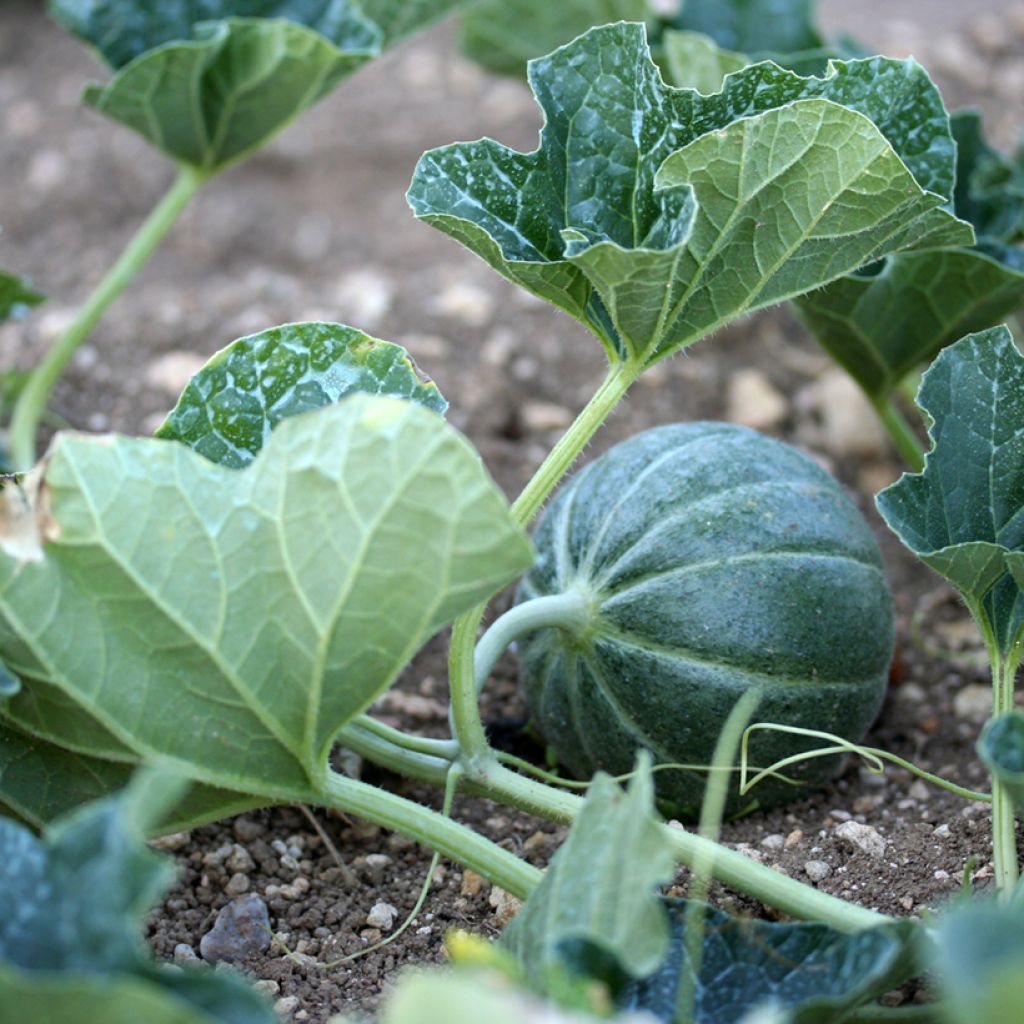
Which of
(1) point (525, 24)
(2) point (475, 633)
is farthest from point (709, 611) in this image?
(1) point (525, 24)

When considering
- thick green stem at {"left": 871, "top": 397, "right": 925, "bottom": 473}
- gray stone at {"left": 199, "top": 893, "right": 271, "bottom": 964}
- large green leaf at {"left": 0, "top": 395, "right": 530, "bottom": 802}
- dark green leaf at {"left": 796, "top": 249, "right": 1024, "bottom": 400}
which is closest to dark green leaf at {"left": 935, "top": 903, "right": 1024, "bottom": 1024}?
large green leaf at {"left": 0, "top": 395, "right": 530, "bottom": 802}

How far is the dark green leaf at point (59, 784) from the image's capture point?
1.58 metres

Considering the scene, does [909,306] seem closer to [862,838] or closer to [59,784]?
[862,838]

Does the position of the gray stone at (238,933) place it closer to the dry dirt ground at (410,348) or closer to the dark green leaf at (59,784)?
the dry dirt ground at (410,348)

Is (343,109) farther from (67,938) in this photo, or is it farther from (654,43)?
(67,938)

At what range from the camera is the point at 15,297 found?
7.98 ft

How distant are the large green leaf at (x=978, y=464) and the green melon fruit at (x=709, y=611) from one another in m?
0.20

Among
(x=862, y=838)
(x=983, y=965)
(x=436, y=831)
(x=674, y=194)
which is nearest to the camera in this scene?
(x=983, y=965)

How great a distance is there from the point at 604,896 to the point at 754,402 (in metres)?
1.82

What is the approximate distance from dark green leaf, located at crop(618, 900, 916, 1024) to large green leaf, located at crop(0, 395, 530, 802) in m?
0.39

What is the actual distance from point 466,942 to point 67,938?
0.31m

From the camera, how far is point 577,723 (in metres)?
1.89

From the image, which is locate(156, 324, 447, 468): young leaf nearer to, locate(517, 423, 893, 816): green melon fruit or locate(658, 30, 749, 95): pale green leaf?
locate(517, 423, 893, 816): green melon fruit

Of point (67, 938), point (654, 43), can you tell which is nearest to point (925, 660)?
point (654, 43)
